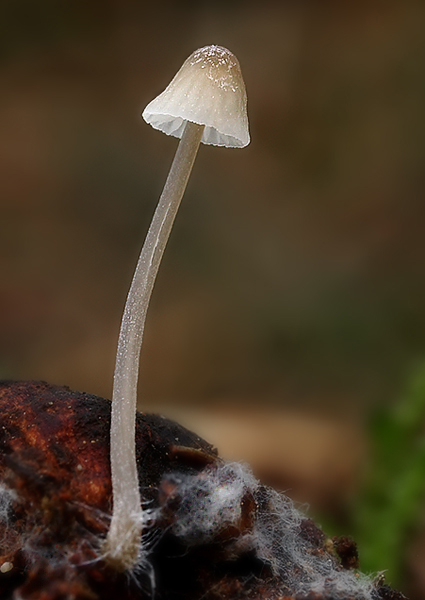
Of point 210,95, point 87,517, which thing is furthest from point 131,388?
point 210,95

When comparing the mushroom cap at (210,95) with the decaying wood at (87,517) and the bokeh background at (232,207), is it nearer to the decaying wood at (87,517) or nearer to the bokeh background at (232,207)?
the decaying wood at (87,517)

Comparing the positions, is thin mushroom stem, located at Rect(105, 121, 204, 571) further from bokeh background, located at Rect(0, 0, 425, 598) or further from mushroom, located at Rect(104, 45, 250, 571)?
bokeh background, located at Rect(0, 0, 425, 598)

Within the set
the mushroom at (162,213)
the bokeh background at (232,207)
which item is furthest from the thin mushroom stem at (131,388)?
the bokeh background at (232,207)

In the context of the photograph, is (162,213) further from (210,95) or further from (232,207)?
(232,207)

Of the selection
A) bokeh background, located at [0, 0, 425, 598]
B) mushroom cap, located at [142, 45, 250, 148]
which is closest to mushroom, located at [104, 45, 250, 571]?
mushroom cap, located at [142, 45, 250, 148]

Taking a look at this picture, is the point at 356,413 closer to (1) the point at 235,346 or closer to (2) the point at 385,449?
(1) the point at 235,346

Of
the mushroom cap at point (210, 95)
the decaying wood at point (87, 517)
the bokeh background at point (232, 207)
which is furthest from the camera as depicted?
the bokeh background at point (232, 207)
